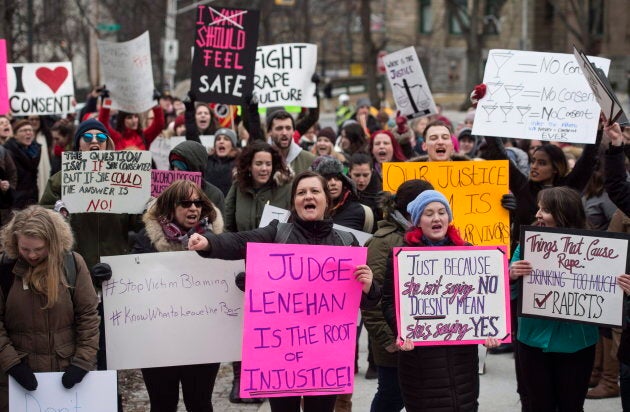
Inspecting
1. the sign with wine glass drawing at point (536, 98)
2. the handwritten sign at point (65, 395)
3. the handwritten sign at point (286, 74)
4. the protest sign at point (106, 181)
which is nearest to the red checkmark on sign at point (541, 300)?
the sign with wine glass drawing at point (536, 98)

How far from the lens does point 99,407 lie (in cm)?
560

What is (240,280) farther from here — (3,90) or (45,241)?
(3,90)

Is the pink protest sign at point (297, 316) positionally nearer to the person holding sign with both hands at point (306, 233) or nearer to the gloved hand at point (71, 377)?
the person holding sign with both hands at point (306, 233)

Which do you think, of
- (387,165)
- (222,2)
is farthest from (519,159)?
(222,2)

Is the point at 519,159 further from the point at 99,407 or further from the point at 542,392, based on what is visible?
the point at 99,407

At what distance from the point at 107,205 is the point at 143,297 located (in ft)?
4.91

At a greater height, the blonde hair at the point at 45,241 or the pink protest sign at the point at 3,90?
the pink protest sign at the point at 3,90

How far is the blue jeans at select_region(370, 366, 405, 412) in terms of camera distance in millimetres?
6430

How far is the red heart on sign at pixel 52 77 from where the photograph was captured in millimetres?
13844

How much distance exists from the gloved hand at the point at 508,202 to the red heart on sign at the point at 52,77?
797cm

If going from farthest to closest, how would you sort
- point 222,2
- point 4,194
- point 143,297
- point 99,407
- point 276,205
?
1. point 222,2
2. point 4,194
3. point 276,205
4. point 143,297
5. point 99,407

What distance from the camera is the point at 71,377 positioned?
5531 mm

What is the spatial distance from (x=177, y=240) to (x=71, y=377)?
96 centimetres

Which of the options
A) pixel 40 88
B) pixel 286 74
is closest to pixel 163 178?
pixel 286 74
